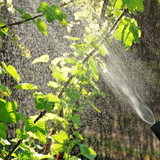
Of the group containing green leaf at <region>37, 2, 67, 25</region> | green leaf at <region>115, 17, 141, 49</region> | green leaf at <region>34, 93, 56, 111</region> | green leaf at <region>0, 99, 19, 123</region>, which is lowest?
green leaf at <region>115, 17, 141, 49</region>

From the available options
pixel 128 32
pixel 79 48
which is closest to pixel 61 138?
pixel 79 48

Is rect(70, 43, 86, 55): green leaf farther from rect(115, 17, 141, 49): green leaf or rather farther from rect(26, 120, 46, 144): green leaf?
rect(26, 120, 46, 144): green leaf

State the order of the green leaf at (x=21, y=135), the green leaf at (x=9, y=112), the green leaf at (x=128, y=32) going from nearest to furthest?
the green leaf at (x=9, y=112), the green leaf at (x=21, y=135), the green leaf at (x=128, y=32)

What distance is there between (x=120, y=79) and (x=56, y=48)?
2.19 ft

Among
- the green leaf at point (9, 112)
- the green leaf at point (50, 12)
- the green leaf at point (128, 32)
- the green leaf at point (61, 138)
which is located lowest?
the green leaf at point (61, 138)

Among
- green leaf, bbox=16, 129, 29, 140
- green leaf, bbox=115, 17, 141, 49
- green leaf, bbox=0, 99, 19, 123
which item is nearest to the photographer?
green leaf, bbox=0, 99, 19, 123

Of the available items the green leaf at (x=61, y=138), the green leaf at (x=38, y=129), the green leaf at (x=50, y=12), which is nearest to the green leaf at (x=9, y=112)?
the green leaf at (x=38, y=129)

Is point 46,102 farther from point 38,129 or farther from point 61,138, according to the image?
point 61,138

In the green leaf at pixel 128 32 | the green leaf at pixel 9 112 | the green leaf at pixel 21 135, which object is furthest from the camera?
the green leaf at pixel 128 32

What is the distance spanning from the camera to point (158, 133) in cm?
75

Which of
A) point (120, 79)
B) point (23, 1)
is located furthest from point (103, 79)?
point (23, 1)

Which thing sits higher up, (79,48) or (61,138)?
(79,48)

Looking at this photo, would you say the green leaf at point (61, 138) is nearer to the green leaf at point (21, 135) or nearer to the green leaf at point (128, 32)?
the green leaf at point (21, 135)

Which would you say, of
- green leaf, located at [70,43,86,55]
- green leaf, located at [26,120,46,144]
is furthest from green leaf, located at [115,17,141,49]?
green leaf, located at [26,120,46,144]
